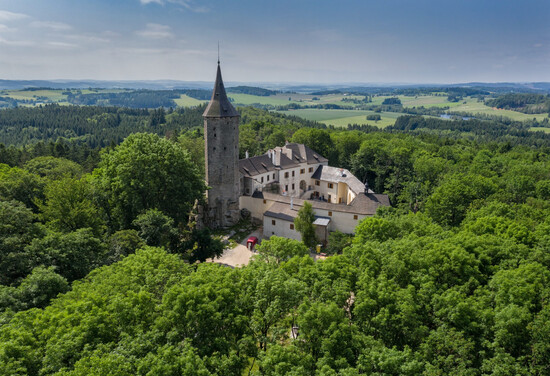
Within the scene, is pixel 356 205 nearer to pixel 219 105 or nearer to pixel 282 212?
pixel 282 212

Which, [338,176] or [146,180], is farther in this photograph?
[338,176]

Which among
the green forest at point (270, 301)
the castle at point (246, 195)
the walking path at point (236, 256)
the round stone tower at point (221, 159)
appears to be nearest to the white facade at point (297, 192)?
the castle at point (246, 195)

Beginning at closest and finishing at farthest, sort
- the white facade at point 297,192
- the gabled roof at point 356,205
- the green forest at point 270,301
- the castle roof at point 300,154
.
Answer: the green forest at point 270,301 < the gabled roof at point 356,205 < the white facade at point 297,192 < the castle roof at point 300,154

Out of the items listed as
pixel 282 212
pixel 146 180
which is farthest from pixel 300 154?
pixel 146 180

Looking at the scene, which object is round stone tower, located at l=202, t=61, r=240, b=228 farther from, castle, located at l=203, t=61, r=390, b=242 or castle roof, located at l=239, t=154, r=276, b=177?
castle roof, located at l=239, t=154, r=276, b=177

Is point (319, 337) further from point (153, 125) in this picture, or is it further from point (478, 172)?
point (153, 125)

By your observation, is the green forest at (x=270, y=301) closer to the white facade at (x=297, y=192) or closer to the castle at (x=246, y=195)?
the castle at (x=246, y=195)

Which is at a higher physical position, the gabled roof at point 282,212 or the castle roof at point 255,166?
the castle roof at point 255,166
